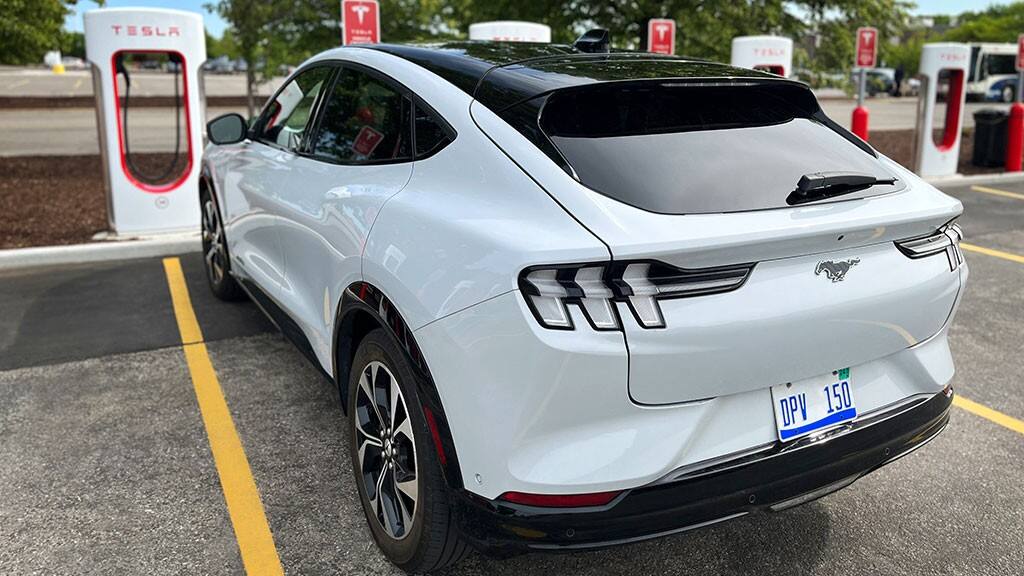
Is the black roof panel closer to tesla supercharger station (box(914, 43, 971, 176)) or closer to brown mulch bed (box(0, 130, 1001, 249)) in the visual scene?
brown mulch bed (box(0, 130, 1001, 249))

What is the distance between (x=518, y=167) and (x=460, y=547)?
1.14m

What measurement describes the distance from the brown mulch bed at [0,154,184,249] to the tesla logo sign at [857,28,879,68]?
34.5 feet

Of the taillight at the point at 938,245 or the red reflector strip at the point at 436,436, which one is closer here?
the red reflector strip at the point at 436,436

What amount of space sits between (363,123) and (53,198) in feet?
25.9

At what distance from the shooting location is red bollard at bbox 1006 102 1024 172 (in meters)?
13.1

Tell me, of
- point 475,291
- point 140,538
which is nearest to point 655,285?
point 475,291

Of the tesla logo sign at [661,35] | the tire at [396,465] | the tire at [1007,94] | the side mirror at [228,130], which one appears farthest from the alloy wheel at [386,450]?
the tire at [1007,94]

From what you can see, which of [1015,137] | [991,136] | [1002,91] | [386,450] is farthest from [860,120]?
[1002,91]

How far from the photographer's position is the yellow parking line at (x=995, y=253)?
24.5 ft

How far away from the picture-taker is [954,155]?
42.4ft

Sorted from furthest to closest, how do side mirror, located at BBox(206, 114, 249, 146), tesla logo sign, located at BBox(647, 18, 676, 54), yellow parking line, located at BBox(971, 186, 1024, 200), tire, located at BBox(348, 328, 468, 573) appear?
yellow parking line, located at BBox(971, 186, 1024, 200) → tesla logo sign, located at BBox(647, 18, 676, 54) → side mirror, located at BBox(206, 114, 249, 146) → tire, located at BBox(348, 328, 468, 573)

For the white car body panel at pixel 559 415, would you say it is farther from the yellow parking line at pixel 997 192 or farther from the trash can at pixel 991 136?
the trash can at pixel 991 136

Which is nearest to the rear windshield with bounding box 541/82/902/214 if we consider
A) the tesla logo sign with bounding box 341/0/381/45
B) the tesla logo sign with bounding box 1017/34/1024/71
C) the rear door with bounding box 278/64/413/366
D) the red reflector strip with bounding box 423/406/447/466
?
the rear door with bounding box 278/64/413/366

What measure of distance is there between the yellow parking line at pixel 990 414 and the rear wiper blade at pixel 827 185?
2135 mm
